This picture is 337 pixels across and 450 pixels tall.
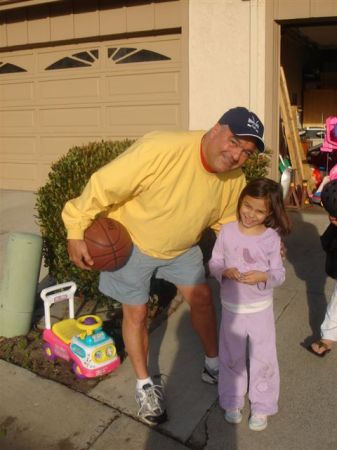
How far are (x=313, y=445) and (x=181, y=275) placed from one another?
3.88 feet

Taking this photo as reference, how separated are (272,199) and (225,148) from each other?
0.37 m

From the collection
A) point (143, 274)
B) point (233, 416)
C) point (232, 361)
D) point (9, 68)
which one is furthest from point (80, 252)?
point (9, 68)

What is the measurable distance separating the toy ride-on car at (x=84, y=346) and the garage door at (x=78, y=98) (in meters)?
4.51

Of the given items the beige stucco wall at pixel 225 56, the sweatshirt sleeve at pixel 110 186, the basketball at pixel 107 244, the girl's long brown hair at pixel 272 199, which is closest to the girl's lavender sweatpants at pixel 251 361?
the girl's long brown hair at pixel 272 199

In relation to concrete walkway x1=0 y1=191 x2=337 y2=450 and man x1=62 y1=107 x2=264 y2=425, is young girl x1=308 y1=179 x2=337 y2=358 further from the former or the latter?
man x1=62 y1=107 x2=264 y2=425

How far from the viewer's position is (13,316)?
13.5 ft

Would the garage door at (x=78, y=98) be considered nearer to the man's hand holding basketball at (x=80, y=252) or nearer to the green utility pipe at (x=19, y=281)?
the green utility pipe at (x=19, y=281)

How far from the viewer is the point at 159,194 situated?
2877mm

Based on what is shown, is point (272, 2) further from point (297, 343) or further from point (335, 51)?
point (335, 51)

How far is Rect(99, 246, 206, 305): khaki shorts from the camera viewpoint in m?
3.05

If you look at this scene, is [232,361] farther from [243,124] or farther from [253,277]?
[243,124]

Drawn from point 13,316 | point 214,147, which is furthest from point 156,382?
point 214,147

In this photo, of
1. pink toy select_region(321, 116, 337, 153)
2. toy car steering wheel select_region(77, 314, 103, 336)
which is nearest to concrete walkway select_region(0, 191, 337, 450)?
toy car steering wheel select_region(77, 314, 103, 336)

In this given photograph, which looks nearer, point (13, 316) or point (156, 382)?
point (156, 382)
